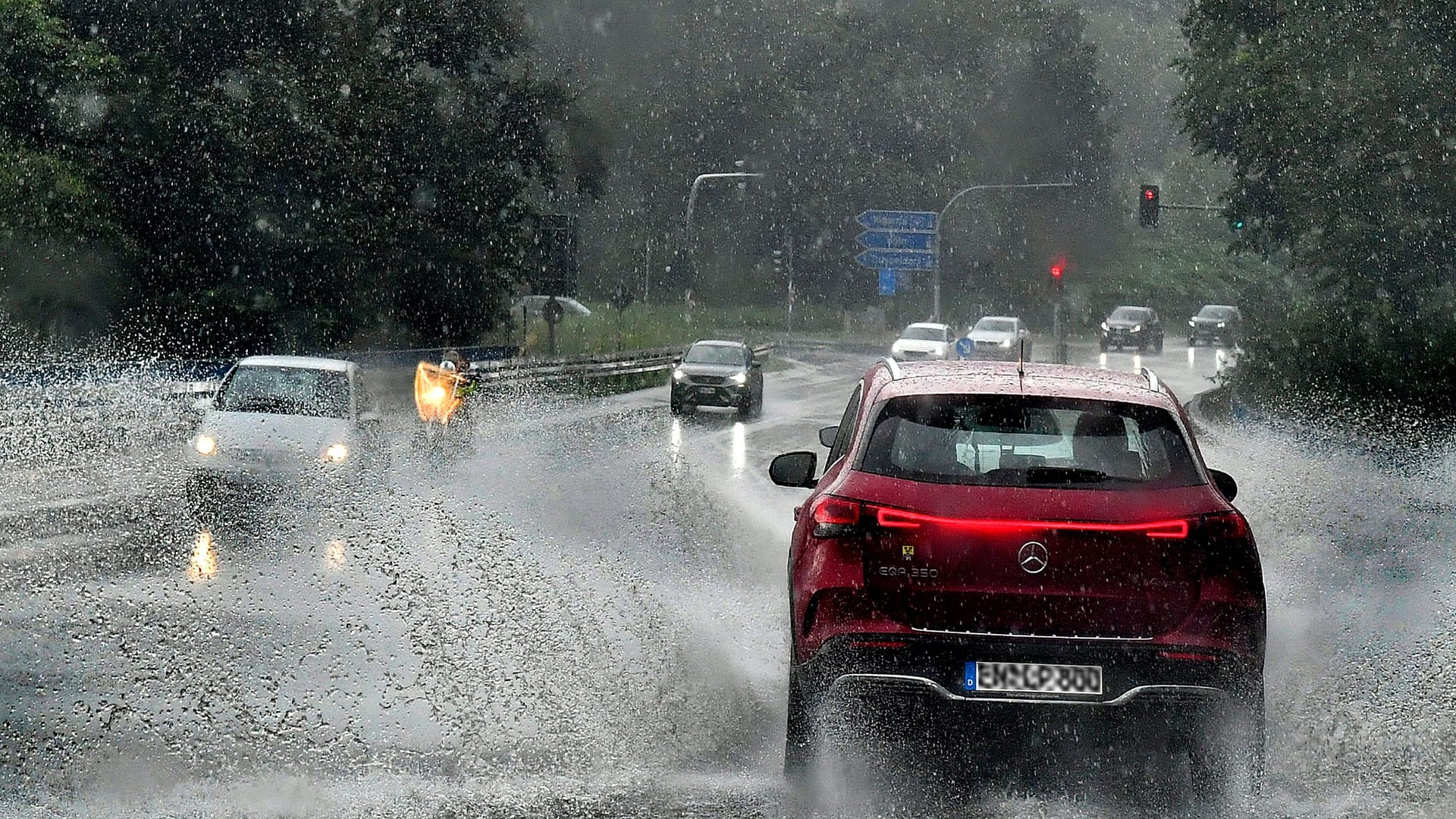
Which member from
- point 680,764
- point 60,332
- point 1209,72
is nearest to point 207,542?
point 680,764

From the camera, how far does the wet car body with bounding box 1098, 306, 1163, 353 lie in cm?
6375

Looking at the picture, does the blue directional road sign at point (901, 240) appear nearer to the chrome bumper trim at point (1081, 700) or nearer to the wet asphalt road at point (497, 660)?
the wet asphalt road at point (497, 660)

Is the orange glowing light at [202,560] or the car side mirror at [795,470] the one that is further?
the orange glowing light at [202,560]

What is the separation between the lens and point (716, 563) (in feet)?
40.3

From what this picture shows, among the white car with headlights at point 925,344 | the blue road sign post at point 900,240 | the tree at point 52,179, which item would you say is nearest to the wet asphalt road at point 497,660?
the tree at point 52,179

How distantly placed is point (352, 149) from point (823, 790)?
33.8 metres

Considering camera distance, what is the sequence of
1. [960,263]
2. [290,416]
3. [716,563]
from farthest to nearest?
1. [960,263]
2. [290,416]
3. [716,563]

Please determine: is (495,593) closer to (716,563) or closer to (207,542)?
(716,563)

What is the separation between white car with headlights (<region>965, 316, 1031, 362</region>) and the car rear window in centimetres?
4192

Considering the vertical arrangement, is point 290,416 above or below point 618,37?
below

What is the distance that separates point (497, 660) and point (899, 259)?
51.4 metres

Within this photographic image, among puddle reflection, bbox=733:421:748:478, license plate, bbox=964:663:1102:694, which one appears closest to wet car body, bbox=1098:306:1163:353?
puddle reflection, bbox=733:421:748:478

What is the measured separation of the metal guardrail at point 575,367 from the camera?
36781 mm

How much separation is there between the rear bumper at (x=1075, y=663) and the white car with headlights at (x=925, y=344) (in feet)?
140
